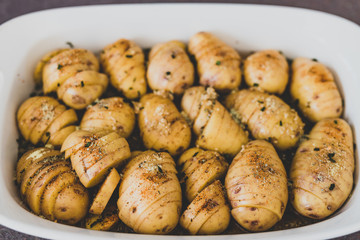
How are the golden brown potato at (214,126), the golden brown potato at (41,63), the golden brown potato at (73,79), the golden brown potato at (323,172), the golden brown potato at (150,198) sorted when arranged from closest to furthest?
1. the golden brown potato at (150,198)
2. the golden brown potato at (323,172)
3. the golden brown potato at (214,126)
4. the golden brown potato at (73,79)
5. the golden brown potato at (41,63)

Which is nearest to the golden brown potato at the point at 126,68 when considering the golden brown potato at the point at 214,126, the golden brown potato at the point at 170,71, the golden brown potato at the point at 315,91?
the golden brown potato at the point at 170,71

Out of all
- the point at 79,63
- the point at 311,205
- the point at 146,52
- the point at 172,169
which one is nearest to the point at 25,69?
the point at 79,63

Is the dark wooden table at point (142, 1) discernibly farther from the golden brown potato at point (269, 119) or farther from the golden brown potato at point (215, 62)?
the golden brown potato at point (269, 119)

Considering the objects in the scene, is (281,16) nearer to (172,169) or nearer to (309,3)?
(309,3)

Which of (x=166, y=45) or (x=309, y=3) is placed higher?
(x=309, y=3)

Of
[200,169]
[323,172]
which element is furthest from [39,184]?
[323,172]

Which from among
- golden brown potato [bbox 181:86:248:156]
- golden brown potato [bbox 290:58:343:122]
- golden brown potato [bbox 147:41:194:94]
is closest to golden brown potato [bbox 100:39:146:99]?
golden brown potato [bbox 147:41:194:94]

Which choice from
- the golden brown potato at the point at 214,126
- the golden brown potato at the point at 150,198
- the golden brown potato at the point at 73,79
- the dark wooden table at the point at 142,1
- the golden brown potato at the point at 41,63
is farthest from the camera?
the dark wooden table at the point at 142,1
